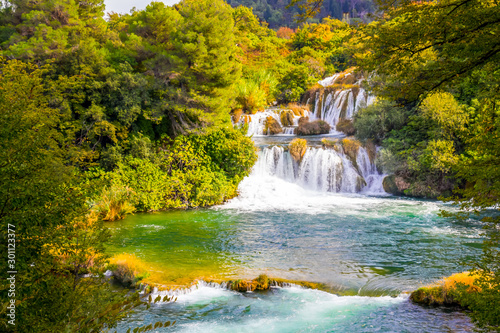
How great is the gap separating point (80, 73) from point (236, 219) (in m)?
7.79

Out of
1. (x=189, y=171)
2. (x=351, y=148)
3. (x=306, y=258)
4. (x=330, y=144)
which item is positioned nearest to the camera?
(x=306, y=258)

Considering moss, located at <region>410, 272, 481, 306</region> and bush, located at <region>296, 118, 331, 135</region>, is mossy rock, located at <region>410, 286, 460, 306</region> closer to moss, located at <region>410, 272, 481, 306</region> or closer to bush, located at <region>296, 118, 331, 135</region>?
moss, located at <region>410, 272, 481, 306</region>

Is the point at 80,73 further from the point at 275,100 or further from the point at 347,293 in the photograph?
the point at 275,100

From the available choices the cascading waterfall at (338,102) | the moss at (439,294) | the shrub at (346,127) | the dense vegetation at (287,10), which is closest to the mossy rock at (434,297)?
the moss at (439,294)

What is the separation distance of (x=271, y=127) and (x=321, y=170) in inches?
232

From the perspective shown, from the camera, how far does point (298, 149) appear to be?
1748 centimetres

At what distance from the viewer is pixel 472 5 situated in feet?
12.0

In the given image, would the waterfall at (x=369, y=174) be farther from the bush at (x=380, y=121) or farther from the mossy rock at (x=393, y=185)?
the bush at (x=380, y=121)

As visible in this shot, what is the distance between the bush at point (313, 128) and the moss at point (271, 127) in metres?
1.26

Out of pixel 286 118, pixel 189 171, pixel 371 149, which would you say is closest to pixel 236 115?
pixel 286 118

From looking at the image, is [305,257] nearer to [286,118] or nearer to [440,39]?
[440,39]

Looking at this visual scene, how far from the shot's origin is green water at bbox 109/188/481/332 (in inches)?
232

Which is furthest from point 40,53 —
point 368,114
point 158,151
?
point 368,114

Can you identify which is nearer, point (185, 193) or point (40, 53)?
point (40, 53)
